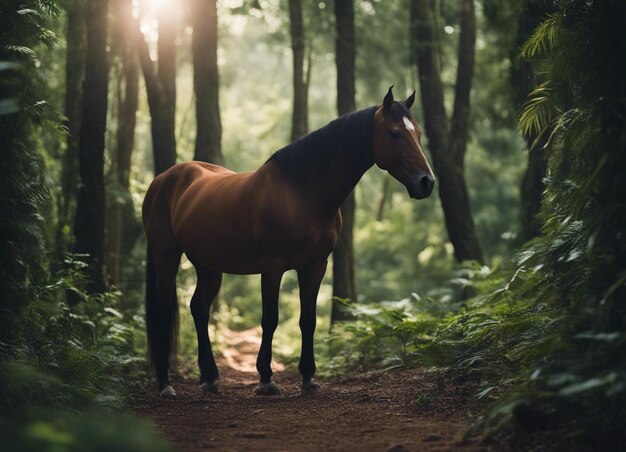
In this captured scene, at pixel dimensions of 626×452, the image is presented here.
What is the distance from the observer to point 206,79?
37.4ft

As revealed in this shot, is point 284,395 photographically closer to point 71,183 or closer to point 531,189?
point 531,189

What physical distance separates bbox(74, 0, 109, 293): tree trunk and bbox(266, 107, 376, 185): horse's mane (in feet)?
9.73

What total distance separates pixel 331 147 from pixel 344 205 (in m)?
4.89

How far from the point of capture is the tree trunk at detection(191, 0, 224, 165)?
11320 millimetres

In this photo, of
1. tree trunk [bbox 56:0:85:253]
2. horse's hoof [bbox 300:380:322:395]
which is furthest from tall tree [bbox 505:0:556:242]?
tree trunk [bbox 56:0:85:253]

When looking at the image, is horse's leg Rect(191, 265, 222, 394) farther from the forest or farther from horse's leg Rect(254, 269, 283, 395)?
horse's leg Rect(254, 269, 283, 395)

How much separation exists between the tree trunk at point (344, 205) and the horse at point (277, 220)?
370 cm

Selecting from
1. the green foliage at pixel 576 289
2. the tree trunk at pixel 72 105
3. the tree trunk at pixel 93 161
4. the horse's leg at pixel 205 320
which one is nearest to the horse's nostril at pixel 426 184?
the green foliage at pixel 576 289

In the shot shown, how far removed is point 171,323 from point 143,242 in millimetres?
7471

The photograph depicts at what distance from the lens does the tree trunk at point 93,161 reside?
9211mm

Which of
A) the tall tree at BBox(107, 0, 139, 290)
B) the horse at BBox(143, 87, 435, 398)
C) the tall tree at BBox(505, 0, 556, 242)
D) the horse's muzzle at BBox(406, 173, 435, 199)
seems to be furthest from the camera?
the tall tree at BBox(107, 0, 139, 290)

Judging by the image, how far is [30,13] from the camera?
20.5 ft

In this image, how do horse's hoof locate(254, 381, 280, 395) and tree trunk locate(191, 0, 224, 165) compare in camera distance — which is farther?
tree trunk locate(191, 0, 224, 165)

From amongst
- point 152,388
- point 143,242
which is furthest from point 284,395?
point 143,242
